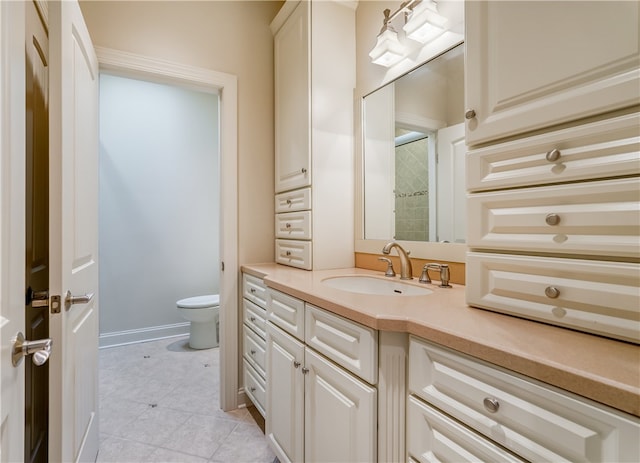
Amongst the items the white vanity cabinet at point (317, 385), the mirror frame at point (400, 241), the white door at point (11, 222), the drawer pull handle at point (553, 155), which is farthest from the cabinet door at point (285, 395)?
the drawer pull handle at point (553, 155)

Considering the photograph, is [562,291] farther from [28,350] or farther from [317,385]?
[28,350]

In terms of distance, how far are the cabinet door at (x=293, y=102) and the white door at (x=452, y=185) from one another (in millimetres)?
724

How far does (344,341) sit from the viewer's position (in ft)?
3.38

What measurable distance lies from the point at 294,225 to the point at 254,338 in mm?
716

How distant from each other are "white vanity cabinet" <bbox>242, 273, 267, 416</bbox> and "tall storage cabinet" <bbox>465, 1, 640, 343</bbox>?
117 centimetres

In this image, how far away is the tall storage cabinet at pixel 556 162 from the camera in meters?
0.67

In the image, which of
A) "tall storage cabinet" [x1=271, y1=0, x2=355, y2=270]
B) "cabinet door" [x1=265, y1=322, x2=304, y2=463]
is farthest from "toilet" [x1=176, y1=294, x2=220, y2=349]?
"cabinet door" [x1=265, y1=322, x2=304, y2=463]

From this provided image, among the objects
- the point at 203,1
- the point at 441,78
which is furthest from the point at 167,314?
the point at 441,78

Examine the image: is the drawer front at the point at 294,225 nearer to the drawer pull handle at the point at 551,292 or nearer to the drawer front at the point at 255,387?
the drawer front at the point at 255,387

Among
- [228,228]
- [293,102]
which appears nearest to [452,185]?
[293,102]

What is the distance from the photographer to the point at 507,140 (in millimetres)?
886

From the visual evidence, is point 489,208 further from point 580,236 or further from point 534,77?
point 534,77

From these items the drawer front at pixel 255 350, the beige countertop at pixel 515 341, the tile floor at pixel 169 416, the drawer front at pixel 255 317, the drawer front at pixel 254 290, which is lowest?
the tile floor at pixel 169 416

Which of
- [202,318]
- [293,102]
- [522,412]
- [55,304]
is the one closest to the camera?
[522,412]
